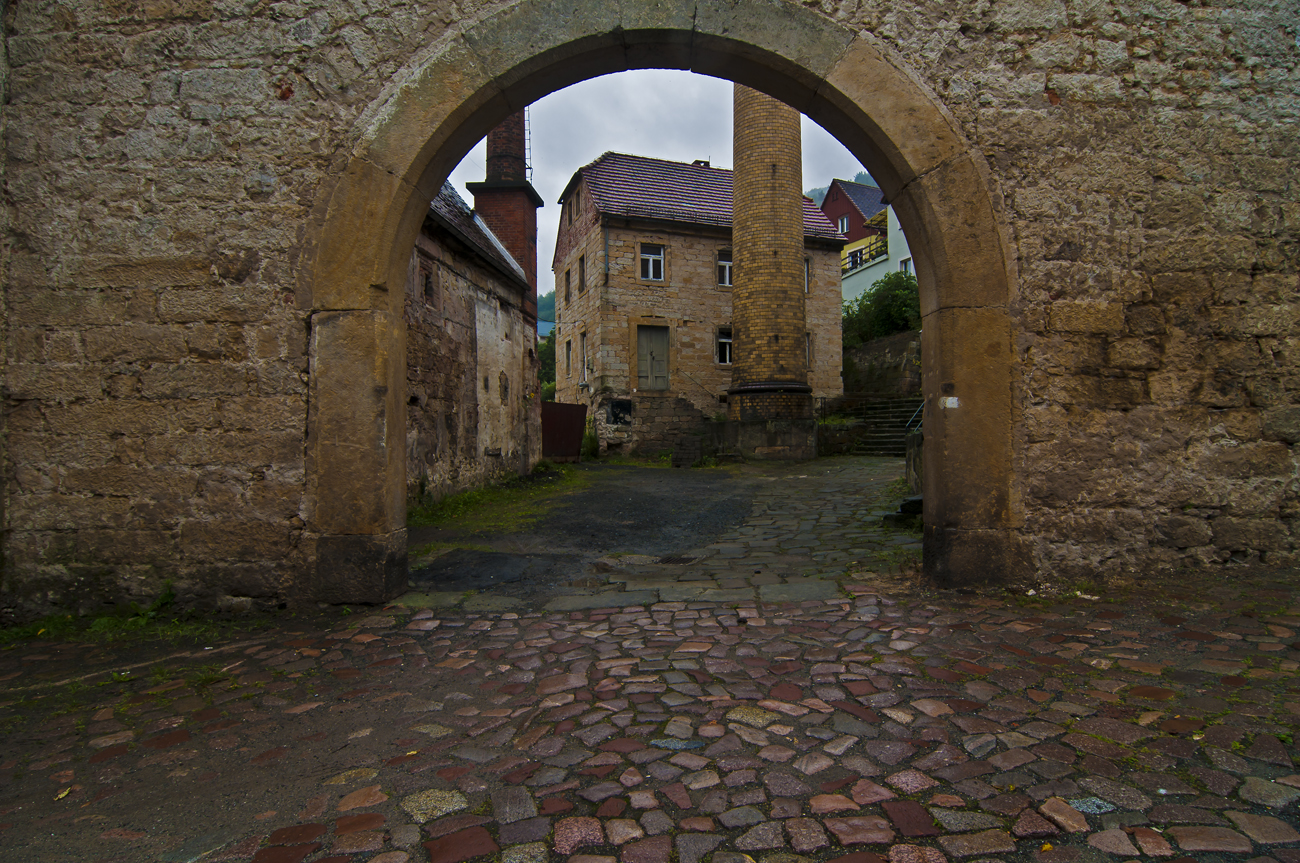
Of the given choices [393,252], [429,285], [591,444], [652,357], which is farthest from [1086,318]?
[652,357]

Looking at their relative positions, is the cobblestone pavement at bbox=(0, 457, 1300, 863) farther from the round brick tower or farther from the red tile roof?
the red tile roof

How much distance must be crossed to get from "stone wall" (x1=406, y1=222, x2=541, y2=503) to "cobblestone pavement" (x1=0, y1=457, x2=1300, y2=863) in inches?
164

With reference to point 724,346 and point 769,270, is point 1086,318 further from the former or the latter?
point 724,346

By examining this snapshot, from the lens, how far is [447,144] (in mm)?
3857

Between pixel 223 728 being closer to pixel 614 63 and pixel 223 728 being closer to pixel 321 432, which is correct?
pixel 321 432

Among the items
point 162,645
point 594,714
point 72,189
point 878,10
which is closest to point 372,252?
point 72,189

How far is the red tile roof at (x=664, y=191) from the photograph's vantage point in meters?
20.7

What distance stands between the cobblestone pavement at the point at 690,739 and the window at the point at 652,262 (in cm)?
1812

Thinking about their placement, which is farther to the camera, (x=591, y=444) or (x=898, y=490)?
(x=591, y=444)

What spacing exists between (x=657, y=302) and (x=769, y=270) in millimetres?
5394

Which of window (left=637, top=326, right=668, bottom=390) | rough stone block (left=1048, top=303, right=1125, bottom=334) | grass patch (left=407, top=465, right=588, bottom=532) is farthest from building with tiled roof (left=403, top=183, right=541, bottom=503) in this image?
window (left=637, top=326, right=668, bottom=390)

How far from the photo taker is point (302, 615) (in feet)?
11.9

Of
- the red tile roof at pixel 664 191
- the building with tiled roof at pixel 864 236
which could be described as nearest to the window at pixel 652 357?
the red tile roof at pixel 664 191

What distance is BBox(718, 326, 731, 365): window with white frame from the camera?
69.7ft
